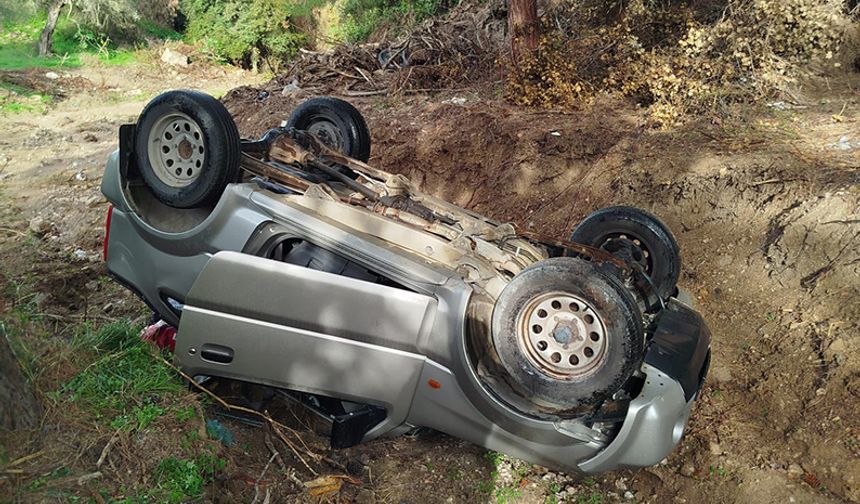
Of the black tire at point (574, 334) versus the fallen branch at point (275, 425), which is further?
the fallen branch at point (275, 425)

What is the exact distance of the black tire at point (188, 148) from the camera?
3.50m

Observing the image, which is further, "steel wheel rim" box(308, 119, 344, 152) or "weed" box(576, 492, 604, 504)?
"steel wheel rim" box(308, 119, 344, 152)

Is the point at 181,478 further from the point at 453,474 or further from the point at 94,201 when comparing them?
the point at 94,201

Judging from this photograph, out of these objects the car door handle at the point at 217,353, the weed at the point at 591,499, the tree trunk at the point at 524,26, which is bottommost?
the weed at the point at 591,499

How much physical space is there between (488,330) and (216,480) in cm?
151

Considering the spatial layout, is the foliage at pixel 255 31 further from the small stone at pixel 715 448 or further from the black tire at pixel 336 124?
the small stone at pixel 715 448

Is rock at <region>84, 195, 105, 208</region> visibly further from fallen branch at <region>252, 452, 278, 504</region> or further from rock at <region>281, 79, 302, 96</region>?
fallen branch at <region>252, 452, 278, 504</region>

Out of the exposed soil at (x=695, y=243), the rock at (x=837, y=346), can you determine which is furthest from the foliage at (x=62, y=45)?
the rock at (x=837, y=346)

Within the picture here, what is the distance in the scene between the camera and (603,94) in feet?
24.8

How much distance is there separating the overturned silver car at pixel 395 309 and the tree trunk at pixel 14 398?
30.0 inches

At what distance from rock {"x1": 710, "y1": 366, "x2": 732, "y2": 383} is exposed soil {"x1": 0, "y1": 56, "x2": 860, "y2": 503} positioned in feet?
0.04

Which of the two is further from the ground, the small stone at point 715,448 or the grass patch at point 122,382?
the grass patch at point 122,382

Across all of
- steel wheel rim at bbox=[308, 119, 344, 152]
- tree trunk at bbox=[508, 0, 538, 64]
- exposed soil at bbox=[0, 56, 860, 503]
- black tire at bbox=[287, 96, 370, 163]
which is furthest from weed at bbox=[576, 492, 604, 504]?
tree trunk at bbox=[508, 0, 538, 64]

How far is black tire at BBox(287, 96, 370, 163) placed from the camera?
16.0ft
